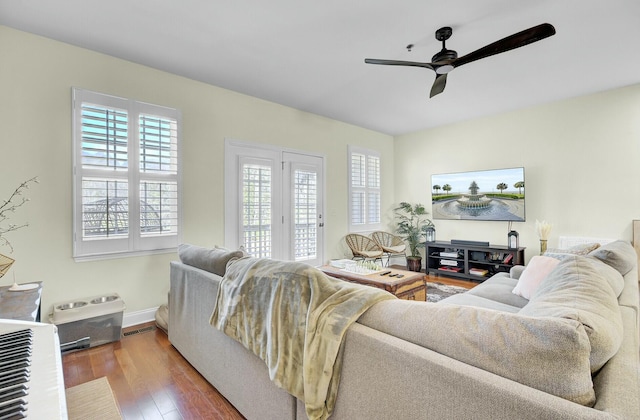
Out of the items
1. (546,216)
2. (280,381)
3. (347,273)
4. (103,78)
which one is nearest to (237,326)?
(280,381)

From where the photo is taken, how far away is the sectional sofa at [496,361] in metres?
0.70

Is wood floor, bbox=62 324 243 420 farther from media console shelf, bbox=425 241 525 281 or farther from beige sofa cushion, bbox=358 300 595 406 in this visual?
media console shelf, bbox=425 241 525 281

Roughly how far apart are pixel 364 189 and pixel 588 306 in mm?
4827

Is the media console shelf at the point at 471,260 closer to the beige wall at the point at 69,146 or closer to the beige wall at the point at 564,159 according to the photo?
the beige wall at the point at 564,159

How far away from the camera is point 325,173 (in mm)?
4988

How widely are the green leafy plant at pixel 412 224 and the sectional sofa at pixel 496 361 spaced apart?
13.9ft

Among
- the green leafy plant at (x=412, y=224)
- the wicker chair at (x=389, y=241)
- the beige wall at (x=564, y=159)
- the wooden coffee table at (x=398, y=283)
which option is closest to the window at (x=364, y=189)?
the wicker chair at (x=389, y=241)

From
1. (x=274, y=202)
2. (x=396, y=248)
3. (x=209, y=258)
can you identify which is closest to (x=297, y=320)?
(x=209, y=258)

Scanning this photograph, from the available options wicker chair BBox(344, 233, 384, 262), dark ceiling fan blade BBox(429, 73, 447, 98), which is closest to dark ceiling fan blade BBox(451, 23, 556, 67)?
dark ceiling fan blade BBox(429, 73, 447, 98)

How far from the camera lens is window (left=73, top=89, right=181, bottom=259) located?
9.14ft

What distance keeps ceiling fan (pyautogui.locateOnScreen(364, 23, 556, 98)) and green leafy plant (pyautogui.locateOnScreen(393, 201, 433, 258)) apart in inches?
125

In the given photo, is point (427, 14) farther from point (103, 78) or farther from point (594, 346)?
point (103, 78)

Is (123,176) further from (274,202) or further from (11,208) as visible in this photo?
(274,202)

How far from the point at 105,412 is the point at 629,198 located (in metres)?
5.65
